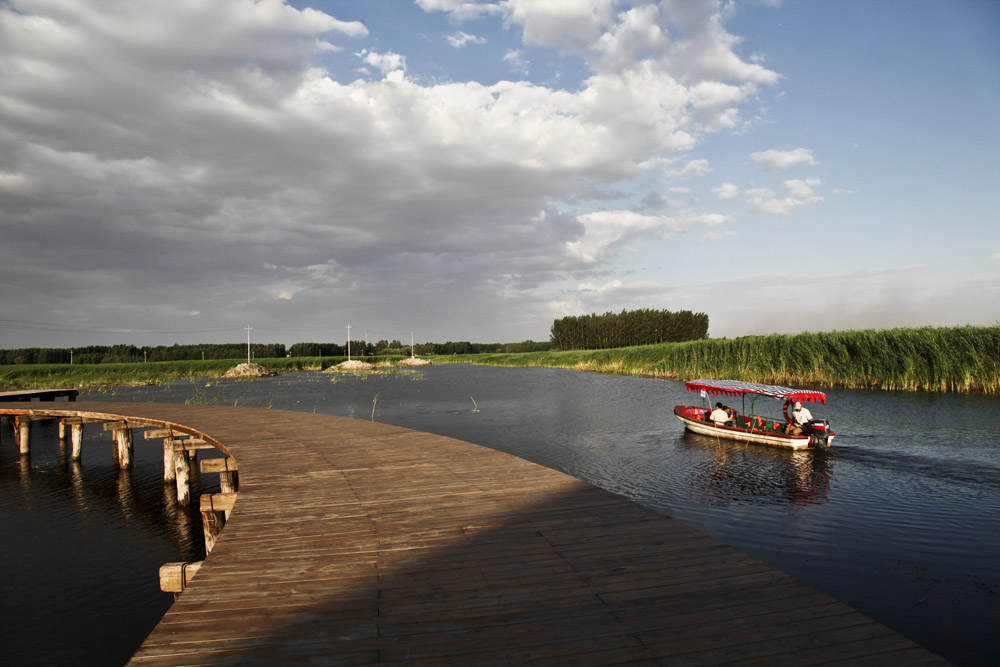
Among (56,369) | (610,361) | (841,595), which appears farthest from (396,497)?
(56,369)

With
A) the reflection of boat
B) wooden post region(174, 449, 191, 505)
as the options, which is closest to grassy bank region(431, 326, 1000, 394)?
the reflection of boat

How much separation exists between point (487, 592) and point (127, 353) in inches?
5364

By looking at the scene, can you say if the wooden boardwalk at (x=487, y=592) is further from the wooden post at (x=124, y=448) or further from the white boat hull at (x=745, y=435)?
the wooden post at (x=124, y=448)

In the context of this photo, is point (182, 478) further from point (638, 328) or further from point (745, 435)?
point (638, 328)

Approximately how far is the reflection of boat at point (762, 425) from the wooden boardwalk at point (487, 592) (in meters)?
13.6

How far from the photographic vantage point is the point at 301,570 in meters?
5.62

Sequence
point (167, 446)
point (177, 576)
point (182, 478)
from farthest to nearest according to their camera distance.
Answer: point (167, 446), point (182, 478), point (177, 576)

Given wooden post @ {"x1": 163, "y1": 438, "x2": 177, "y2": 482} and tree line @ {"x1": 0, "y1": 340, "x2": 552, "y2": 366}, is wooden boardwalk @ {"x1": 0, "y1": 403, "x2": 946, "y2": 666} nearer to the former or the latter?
wooden post @ {"x1": 163, "y1": 438, "x2": 177, "y2": 482}

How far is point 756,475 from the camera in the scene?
1630 cm

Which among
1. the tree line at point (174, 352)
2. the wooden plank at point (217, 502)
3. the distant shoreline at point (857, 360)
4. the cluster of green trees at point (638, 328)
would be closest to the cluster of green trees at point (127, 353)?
the tree line at point (174, 352)

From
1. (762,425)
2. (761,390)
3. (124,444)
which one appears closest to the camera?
(124,444)

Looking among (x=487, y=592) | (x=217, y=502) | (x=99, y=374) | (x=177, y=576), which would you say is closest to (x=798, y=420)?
(x=487, y=592)

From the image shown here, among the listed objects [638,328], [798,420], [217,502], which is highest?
[638,328]

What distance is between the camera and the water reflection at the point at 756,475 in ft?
45.7
